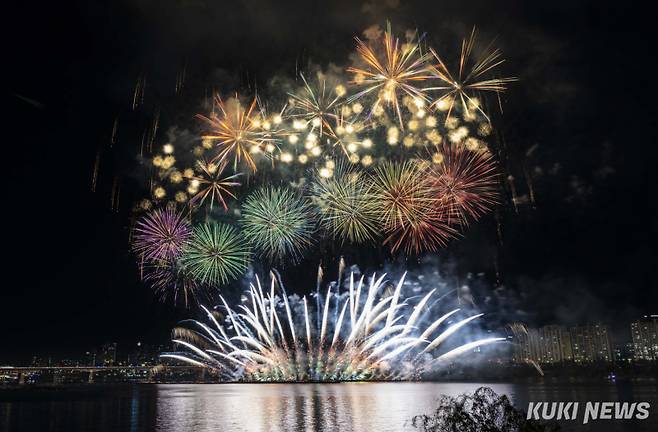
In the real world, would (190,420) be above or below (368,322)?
below

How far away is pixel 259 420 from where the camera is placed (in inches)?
1198

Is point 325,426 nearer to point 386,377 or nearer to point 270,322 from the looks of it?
point 270,322

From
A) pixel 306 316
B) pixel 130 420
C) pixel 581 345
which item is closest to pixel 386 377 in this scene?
pixel 306 316

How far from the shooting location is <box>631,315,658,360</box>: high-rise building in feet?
581

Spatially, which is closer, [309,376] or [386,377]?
[309,376]

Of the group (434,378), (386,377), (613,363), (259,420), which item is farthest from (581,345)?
(259,420)

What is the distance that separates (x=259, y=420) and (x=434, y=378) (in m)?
103

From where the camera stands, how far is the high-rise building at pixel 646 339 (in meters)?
177

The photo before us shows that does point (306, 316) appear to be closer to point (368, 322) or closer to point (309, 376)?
point (368, 322)

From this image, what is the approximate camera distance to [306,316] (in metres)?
55.4

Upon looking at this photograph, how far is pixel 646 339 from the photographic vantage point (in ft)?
590

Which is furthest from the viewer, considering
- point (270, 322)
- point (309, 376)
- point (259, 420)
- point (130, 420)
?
point (309, 376)

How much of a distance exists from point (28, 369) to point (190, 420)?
141909 millimetres

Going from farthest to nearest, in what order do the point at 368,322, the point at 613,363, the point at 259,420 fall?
1. the point at 613,363
2. the point at 368,322
3. the point at 259,420
